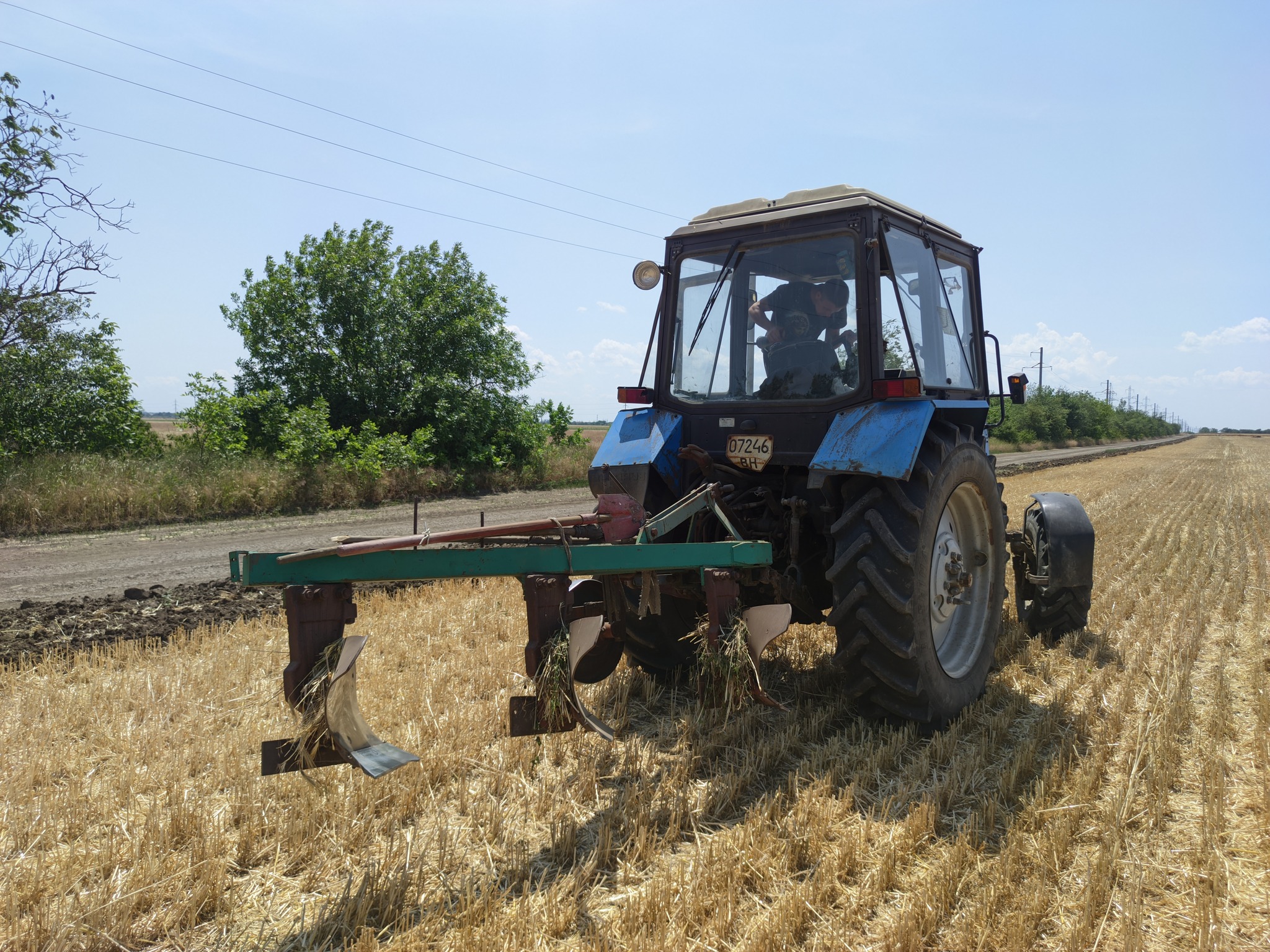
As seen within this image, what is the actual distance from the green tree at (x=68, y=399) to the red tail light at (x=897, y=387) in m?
13.7

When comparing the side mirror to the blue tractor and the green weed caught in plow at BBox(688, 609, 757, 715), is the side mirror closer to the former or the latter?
the blue tractor

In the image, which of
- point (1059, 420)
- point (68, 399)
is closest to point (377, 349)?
point (68, 399)

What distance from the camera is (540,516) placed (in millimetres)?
12703

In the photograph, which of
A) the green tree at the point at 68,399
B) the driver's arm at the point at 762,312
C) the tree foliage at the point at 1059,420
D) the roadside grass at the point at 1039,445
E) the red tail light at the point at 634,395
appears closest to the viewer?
the driver's arm at the point at 762,312

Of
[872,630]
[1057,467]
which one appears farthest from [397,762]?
[1057,467]

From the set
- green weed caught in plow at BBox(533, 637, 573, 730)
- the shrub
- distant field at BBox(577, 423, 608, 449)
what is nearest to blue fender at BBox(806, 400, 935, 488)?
green weed caught in plow at BBox(533, 637, 573, 730)

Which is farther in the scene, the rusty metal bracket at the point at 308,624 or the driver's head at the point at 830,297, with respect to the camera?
the driver's head at the point at 830,297

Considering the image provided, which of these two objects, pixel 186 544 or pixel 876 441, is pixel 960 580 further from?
pixel 186 544

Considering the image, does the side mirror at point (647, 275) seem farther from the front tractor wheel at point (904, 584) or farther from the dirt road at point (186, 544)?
the dirt road at point (186, 544)

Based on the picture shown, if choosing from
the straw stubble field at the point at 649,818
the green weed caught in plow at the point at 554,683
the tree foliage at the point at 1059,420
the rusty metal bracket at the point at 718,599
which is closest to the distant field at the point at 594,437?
the straw stubble field at the point at 649,818

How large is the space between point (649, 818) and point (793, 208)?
2872 mm

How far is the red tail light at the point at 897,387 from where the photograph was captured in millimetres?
3721

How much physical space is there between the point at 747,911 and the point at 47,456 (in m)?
14.0

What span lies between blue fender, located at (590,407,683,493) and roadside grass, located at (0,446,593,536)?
1048cm
